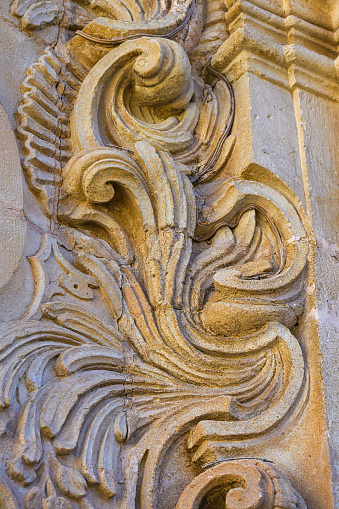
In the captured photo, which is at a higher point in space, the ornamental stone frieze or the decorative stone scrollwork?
the ornamental stone frieze

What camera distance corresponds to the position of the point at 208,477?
6.87 feet

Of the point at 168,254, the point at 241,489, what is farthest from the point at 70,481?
the point at 168,254

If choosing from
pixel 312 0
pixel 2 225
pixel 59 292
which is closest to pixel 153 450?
pixel 59 292

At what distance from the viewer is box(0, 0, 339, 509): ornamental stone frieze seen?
2117mm

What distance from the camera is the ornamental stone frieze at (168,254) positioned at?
83.4 inches

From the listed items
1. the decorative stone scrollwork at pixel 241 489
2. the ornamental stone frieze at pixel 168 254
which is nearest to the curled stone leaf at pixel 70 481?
the ornamental stone frieze at pixel 168 254

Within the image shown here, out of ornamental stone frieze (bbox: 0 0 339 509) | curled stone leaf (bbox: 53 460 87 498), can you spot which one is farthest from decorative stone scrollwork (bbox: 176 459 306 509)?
curled stone leaf (bbox: 53 460 87 498)

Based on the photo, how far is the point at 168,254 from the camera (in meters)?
2.58

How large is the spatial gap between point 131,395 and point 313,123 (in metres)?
1.58

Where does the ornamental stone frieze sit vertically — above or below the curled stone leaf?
above

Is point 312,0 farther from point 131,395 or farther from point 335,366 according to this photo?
point 131,395

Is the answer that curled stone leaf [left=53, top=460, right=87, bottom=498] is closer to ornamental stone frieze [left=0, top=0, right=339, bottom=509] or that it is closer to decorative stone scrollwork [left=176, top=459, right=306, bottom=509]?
ornamental stone frieze [left=0, top=0, right=339, bottom=509]

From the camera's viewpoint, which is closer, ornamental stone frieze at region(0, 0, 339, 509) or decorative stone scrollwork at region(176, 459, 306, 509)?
decorative stone scrollwork at region(176, 459, 306, 509)

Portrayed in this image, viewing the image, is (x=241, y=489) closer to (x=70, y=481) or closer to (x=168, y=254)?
(x=70, y=481)
